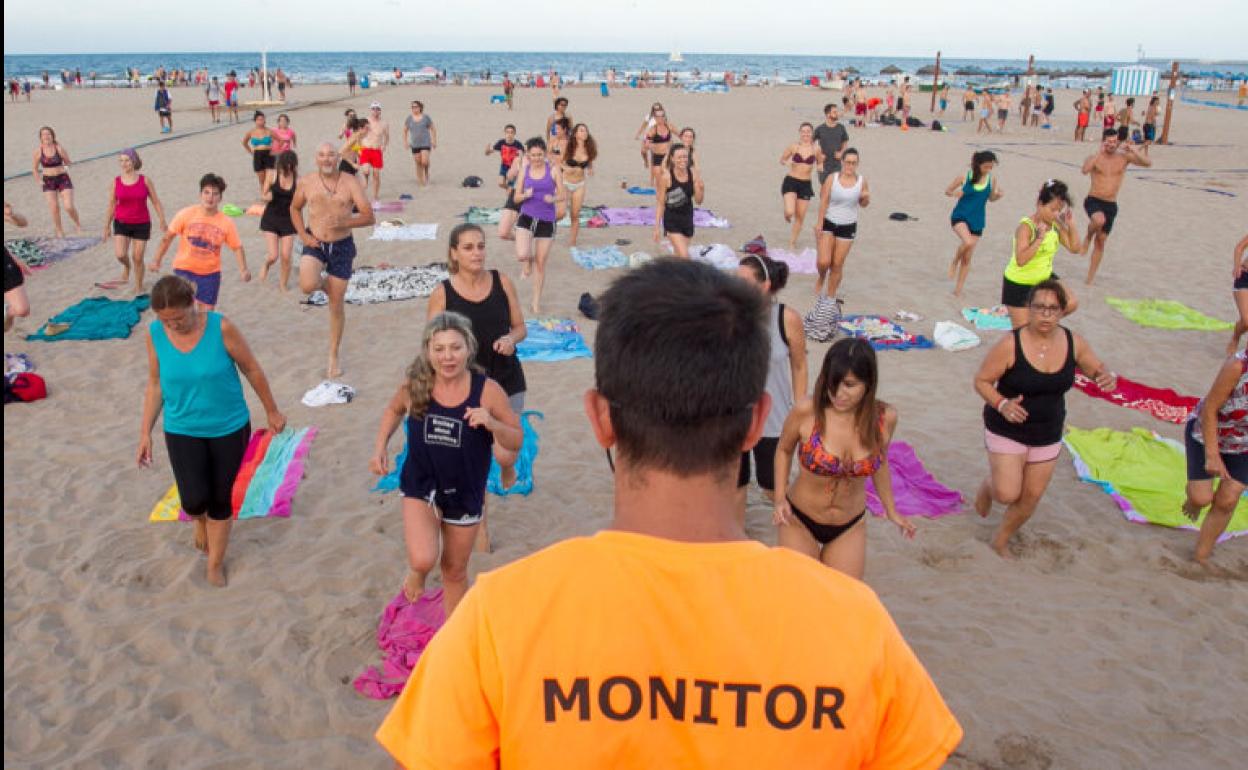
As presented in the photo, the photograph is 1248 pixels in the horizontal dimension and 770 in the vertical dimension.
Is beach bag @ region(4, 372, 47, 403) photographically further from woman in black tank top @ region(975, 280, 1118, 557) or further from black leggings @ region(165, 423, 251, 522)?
woman in black tank top @ region(975, 280, 1118, 557)

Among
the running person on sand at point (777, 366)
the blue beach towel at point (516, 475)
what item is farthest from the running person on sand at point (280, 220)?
the running person on sand at point (777, 366)

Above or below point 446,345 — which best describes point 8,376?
below

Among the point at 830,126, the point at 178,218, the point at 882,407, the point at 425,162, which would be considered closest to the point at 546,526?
the point at 882,407

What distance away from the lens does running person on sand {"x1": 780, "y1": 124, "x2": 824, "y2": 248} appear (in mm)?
12680

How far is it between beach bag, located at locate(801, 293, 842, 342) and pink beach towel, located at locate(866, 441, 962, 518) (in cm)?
283

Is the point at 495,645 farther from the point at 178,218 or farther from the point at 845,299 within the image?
the point at 845,299

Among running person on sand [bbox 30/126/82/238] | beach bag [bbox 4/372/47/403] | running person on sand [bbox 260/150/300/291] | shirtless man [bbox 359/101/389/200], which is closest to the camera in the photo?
beach bag [bbox 4/372/47/403]

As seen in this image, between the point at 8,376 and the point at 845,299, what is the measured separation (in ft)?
29.5

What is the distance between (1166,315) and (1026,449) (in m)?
6.49

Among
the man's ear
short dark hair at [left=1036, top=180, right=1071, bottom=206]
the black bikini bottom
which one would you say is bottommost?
the black bikini bottom

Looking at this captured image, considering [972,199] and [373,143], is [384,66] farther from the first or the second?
[972,199]

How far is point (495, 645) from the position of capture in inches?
46.5

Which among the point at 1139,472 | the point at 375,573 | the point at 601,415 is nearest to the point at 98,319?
the point at 375,573

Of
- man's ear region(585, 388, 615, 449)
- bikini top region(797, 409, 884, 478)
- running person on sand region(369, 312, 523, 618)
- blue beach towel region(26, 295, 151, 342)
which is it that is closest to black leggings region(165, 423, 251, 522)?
running person on sand region(369, 312, 523, 618)
